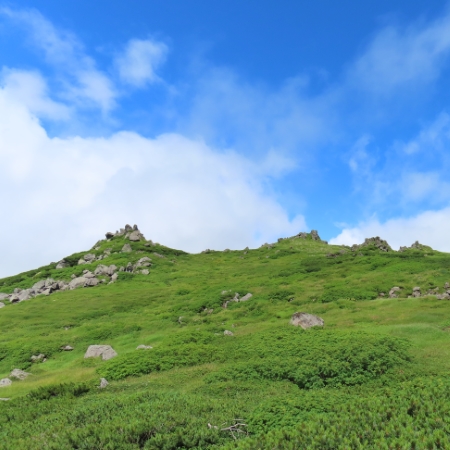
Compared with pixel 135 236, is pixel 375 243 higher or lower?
higher

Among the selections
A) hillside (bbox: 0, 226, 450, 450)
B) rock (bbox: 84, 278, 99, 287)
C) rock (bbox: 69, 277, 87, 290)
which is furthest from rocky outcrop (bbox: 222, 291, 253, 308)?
rock (bbox: 69, 277, 87, 290)

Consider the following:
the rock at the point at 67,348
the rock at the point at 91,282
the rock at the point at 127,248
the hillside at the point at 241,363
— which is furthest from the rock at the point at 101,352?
the rock at the point at 127,248

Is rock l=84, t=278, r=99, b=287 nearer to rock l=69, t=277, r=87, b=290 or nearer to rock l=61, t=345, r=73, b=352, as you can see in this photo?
rock l=69, t=277, r=87, b=290

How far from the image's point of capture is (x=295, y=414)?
12.9 metres

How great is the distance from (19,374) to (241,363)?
66.9 ft

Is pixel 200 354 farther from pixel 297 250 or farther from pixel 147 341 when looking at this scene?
pixel 297 250

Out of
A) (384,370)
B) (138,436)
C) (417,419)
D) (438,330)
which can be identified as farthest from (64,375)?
(438,330)

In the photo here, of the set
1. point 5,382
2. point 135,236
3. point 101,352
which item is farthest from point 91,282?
point 5,382

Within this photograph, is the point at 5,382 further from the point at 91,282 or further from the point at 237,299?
the point at 91,282

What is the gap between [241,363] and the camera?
2236cm

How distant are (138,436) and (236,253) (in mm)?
103341

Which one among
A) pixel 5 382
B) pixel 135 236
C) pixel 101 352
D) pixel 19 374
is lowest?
pixel 5 382

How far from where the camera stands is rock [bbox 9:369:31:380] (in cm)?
3059

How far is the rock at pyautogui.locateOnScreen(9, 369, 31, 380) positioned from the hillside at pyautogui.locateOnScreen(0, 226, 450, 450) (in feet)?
1.61
